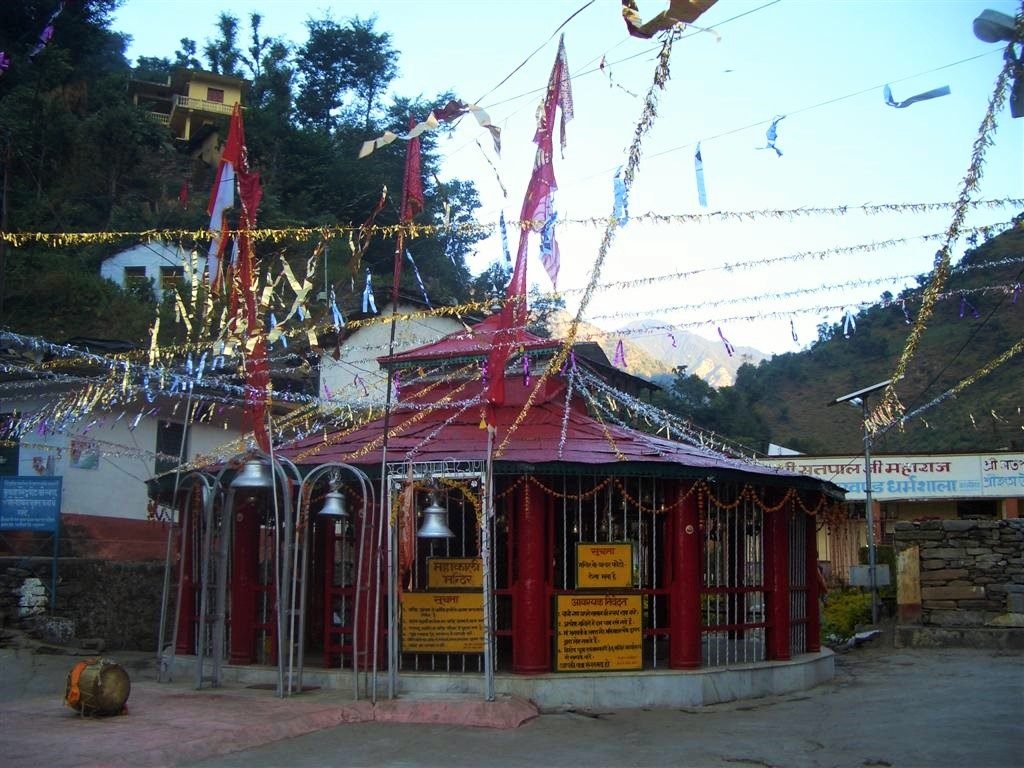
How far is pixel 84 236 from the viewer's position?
37.2 feet

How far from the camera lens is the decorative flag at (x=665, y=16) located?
28.7 feet

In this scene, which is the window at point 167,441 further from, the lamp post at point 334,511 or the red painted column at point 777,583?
the red painted column at point 777,583

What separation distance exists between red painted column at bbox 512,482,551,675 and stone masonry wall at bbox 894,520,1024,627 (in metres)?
9.49

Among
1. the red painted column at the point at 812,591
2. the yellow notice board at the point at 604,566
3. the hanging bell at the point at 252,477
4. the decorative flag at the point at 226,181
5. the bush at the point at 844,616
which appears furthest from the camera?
the bush at the point at 844,616

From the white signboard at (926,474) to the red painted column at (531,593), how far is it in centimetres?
1689

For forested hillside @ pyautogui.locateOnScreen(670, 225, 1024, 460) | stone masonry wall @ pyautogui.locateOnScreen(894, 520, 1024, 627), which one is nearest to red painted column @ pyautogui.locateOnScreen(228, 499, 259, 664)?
stone masonry wall @ pyautogui.locateOnScreen(894, 520, 1024, 627)

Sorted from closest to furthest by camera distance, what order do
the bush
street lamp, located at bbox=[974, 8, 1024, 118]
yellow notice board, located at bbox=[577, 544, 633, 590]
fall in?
street lamp, located at bbox=[974, 8, 1024, 118], yellow notice board, located at bbox=[577, 544, 633, 590], the bush

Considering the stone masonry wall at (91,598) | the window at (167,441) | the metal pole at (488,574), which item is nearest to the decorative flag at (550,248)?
the metal pole at (488,574)

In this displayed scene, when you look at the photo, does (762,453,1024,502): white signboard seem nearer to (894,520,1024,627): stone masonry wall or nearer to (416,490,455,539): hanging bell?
(894,520,1024,627): stone masonry wall

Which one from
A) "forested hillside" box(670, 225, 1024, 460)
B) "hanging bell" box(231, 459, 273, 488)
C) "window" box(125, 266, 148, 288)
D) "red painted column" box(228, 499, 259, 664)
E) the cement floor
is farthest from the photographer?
"forested hillside" box(670, 225, 1024, 460)

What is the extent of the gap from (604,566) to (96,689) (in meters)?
6.22

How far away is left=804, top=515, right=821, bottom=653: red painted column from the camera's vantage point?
1641 centimetres

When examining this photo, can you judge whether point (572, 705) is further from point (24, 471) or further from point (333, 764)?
point (24, 471)

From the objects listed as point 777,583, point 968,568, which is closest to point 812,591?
point 777,583
